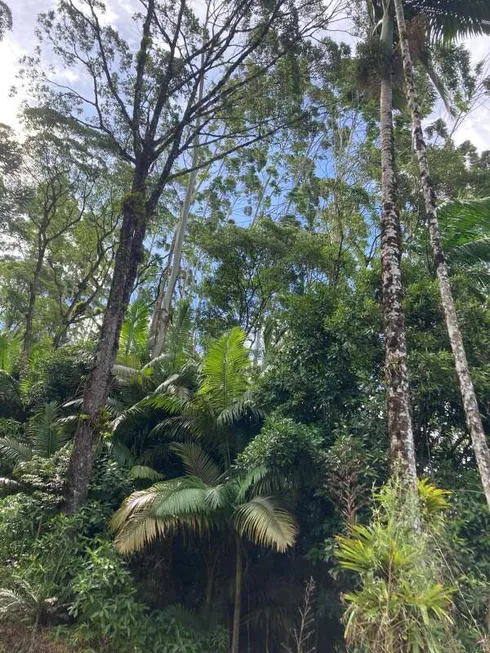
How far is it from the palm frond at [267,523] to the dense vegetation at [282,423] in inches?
1.0

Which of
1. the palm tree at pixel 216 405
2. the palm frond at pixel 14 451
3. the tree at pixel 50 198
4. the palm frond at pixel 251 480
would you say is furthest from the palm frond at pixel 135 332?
the palm frond at pixel 251 480

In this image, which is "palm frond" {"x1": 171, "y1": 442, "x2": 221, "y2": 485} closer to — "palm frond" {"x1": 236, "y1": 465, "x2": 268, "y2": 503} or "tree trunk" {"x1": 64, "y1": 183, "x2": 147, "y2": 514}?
"palm frond" {"x1": 236, "y1": 465, "x2": 268, "y2": 503}

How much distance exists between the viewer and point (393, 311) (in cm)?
596

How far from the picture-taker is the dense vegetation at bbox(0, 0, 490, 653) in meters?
4.98

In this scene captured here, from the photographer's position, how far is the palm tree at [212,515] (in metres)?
5.38

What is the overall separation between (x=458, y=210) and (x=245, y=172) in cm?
1341

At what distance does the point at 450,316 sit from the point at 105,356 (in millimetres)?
5289

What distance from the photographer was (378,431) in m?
6.04

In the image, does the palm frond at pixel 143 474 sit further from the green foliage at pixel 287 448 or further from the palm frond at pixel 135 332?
the palm frond at pixel 135 332

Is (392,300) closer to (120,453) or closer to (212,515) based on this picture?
(212,515)

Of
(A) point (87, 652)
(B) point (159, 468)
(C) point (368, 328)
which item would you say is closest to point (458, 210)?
(C) point (368, 328)

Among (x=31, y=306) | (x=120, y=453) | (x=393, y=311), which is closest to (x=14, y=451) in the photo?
(x=120, y=453)

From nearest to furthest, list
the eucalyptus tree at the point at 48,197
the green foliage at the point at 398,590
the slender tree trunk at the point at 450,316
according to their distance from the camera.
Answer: the green foliage at the point at 398,590
the slender tree trunk at the point at 450,316
the eucalyptus tree at the point at 48,197

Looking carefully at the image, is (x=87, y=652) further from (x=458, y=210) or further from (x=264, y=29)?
(x=264, y=29)
